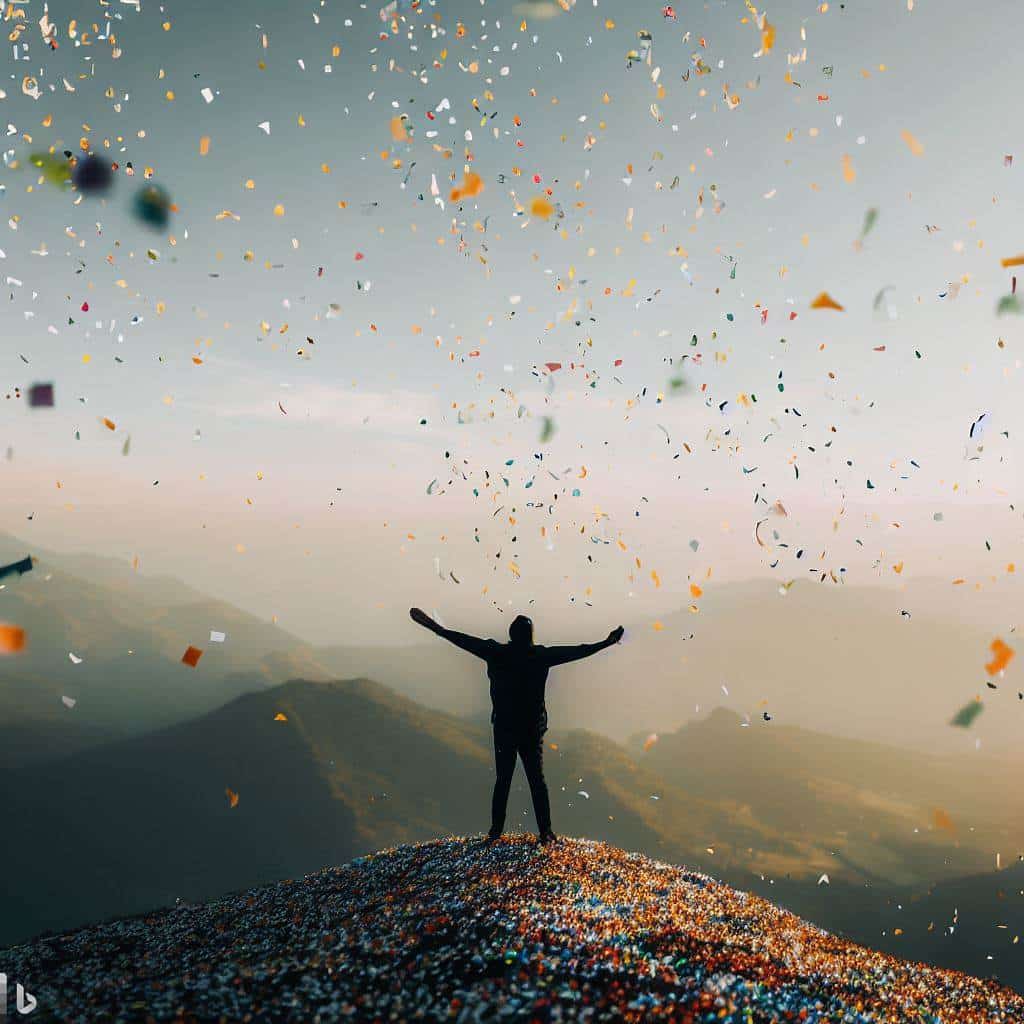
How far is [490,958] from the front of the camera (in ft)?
24.2

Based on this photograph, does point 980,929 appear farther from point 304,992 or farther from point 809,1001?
point 304,992

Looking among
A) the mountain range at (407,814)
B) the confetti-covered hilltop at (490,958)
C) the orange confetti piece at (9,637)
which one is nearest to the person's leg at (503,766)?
the confetti-covered hilltop at (490,958)

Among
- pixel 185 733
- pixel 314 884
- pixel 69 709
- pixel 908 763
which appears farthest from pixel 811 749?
pixel 69 709

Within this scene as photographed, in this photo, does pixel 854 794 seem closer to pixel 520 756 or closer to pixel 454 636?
pixel 520 756

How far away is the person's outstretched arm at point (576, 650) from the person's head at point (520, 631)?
20.3 inches

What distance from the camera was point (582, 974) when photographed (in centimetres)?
714

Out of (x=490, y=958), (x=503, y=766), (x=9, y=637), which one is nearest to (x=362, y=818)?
(x=9, y=637)

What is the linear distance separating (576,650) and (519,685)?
1.40 meters

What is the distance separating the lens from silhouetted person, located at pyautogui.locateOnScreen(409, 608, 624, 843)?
495 inches

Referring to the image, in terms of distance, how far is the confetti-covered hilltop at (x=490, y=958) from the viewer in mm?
6711

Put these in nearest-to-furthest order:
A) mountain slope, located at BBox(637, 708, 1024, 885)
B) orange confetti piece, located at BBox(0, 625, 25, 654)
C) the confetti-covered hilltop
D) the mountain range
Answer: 1. the confetti-covered hilltop
2. orange confetti piece, located at BBox(0, 625, 25, 654)
3. the mountain range
4. mountain slope, located at BBox(637, 708, 1024, 885)

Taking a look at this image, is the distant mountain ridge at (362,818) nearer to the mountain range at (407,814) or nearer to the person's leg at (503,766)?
the mountain range at (407,814)

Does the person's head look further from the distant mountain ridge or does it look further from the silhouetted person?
the distant mountain ridge

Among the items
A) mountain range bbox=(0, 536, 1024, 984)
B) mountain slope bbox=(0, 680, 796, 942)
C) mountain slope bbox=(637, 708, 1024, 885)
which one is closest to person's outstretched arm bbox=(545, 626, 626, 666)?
mountain range bbox=(0, 536, 1024, 984)
